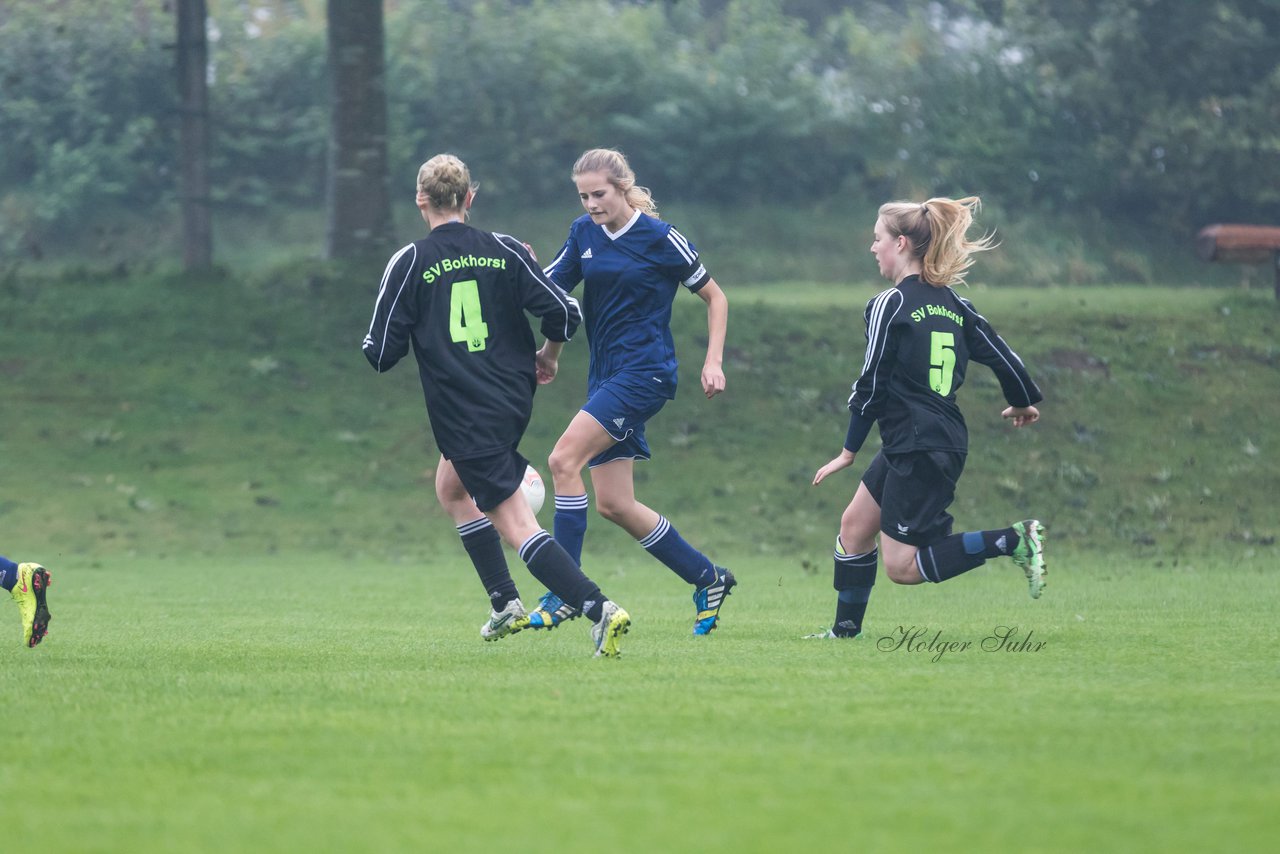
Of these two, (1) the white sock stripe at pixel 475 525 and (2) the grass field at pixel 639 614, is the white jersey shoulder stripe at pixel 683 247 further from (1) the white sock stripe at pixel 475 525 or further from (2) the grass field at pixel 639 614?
(2) the grass field at pixel 639 614

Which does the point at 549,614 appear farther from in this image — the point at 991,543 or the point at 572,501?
the point at 991,543

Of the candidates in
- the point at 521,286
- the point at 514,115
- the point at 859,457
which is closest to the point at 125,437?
the point at 859,457

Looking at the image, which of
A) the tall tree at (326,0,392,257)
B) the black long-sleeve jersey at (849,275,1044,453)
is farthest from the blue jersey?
the tall tree at (326,0,392,257)

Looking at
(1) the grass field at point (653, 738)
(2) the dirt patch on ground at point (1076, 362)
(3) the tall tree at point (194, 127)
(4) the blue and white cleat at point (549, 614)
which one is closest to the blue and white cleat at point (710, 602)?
(1) the grass field at point (653, 738)

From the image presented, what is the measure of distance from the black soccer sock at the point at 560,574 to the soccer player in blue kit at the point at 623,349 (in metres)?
0.85

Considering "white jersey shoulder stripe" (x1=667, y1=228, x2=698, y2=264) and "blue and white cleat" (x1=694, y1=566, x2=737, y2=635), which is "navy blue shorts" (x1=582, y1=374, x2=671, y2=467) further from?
"blue and white cleat" (x1=694, y1=566, x2=737, y2=635)

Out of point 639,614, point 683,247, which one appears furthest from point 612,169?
point 639,614

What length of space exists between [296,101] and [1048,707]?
29.1 m

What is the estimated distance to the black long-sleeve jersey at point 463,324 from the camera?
24.3 feet

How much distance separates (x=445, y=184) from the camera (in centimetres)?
754

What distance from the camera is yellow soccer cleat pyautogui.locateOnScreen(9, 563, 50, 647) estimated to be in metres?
7.54

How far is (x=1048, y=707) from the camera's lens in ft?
18.7

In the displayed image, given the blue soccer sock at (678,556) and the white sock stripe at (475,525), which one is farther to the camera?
the blue soccer sock at (678,556)

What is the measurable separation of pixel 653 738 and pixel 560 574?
2093 millimetres
